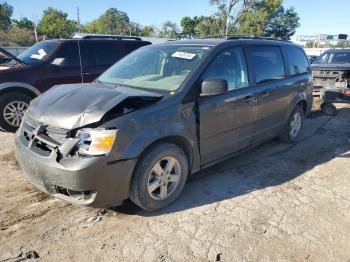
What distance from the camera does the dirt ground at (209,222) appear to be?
299 centimetres

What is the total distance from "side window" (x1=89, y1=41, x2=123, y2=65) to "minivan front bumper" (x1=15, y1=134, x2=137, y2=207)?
15.5ft

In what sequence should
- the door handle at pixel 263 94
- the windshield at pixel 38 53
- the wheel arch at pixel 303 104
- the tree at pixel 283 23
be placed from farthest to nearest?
1. the tree at pixel 283 23
2. the windshield at pixel 38 53
3. the wheel arch at pixel 303 104
4. the door handle at pixel 263 94

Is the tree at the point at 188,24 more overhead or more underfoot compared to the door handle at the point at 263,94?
more overhead

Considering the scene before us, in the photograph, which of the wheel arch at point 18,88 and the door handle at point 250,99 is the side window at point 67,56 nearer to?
the wheel arch at point 18,88

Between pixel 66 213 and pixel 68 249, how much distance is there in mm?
650

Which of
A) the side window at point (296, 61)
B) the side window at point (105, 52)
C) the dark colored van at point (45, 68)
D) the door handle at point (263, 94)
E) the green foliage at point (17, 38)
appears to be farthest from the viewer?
the green foliage at point (17, 38)

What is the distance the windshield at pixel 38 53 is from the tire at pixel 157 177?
4.66 m

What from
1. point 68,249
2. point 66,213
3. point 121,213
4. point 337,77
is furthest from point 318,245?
point 337,77

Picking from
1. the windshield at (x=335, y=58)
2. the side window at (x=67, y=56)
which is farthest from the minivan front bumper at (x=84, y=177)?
the windshield at (x=335, y=58)

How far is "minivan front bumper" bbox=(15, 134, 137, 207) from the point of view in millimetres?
2982

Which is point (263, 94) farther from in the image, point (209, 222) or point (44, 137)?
point (44, 137)

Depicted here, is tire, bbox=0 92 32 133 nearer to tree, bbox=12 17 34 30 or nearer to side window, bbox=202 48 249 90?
side window, bbox=202 48 249 90

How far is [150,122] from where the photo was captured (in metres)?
3.32

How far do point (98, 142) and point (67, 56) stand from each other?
16.1ft
